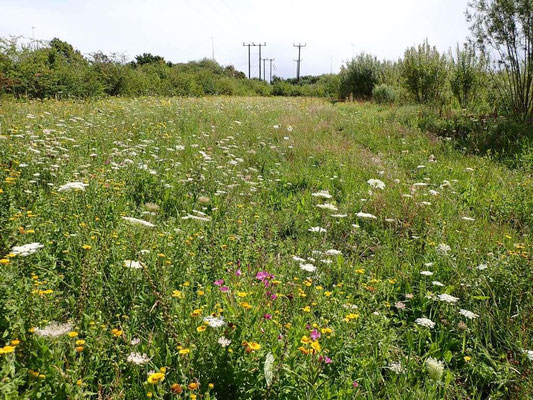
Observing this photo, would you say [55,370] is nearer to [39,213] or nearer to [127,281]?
[127,281]

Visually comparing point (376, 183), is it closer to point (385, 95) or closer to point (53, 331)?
point (53, 331)

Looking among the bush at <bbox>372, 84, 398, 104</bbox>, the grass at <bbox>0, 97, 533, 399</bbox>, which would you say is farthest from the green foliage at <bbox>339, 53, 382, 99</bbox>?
the grass at <bbox>0, 97, 533, 399</bbox>

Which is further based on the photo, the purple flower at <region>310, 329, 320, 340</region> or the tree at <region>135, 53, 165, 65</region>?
the tree at <region>135, 53, 165, 65</region>

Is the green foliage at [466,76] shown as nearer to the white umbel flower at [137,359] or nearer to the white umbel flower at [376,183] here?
the white umbel flower at [376,183]

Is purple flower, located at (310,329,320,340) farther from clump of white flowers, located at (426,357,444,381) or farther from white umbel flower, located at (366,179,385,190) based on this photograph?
white umbel flower, located at (366,179,385,190)

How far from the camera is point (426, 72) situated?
1497cm

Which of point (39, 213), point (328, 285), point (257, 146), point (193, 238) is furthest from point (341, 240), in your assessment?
point (257, 146)

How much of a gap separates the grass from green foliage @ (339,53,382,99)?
19614mm

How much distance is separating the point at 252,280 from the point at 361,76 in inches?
1008

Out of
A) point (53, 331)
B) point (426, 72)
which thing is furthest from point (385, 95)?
point (53, 331)

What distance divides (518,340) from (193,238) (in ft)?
8.72

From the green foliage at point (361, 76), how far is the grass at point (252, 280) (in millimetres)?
19614

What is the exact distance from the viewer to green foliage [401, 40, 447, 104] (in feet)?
48.8

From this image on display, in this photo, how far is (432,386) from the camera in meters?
2.02
